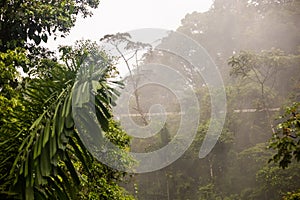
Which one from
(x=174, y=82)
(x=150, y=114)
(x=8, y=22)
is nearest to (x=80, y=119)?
(x=8, y=22)

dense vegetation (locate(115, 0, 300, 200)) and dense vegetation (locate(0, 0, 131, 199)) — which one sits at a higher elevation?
dense vegetation (locate(115, 0, 300, 200))

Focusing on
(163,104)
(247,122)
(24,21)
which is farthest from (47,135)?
(163,104)

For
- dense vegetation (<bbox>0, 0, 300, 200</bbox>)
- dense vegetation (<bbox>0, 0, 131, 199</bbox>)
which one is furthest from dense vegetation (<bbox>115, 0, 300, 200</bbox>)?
dense vegetation (<bbox>0, 0, 131, 199</bbox>)

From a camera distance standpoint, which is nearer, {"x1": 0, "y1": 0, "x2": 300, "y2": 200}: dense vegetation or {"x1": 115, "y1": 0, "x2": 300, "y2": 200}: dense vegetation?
{"x1": 0, "y1": 0, "x2": 300, "y2": 200}: dense vegetation

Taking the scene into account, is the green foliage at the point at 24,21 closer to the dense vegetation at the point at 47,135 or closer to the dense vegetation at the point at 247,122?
the dense vegetation at the point at 47,135

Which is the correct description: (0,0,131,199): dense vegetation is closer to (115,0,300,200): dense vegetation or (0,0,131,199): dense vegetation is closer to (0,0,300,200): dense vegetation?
(0,0,300,200): dense vegetation

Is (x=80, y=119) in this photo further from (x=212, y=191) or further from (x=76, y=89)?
(x=212, y=191)

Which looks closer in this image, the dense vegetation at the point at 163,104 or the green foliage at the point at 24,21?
the dense vegetation at the point at 163,104

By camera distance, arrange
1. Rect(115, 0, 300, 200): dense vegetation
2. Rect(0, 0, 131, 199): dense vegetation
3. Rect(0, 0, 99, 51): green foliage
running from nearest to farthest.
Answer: Rect(0, 0, 131, 199): dense vegetation < Rect(0, 0, 99, 51): green foliage < Rect(115, 0, 300, 200): dense vegetation

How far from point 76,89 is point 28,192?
34 centimetres

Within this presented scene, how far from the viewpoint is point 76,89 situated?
98 centimetres

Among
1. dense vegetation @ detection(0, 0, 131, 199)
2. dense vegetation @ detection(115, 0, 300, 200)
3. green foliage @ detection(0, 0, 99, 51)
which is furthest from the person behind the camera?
dense vegetation @ detection(115, 0, 300, 200)

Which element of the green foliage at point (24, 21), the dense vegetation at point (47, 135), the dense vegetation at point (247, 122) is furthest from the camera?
the dense vegetation at point (247, 122)

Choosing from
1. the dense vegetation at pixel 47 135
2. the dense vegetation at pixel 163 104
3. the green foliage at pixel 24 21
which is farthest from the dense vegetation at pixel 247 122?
the dense vegetation at pixel 47 135
